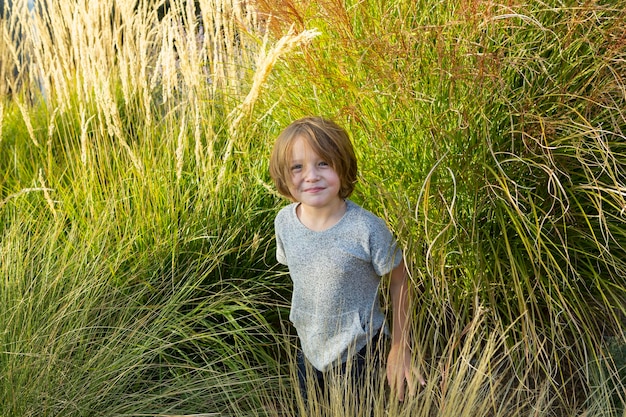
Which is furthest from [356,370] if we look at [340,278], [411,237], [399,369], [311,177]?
[311,177]

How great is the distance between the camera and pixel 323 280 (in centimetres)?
212

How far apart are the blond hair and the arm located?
30cm

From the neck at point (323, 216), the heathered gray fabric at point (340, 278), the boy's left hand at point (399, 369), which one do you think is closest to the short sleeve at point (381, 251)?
the heathered gray fabric at point (340, 278)

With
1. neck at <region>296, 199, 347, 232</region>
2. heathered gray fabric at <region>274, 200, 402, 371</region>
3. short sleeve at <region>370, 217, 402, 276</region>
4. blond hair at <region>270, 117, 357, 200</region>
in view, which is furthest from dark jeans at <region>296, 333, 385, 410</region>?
blond hair at <region>270, 117, 357, 200</region>

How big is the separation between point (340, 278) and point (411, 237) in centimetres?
28

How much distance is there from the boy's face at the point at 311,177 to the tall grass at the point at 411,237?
25 centimetres

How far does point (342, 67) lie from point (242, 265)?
0.85 meters

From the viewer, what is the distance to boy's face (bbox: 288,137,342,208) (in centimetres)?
207

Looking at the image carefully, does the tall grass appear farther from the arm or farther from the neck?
the neck

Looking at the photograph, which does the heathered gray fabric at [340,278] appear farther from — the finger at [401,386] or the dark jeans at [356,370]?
the finger at [401,386]

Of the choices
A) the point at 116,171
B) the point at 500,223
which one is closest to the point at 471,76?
the point at 500,223

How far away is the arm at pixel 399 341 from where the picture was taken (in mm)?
2092

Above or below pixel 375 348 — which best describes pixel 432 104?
above

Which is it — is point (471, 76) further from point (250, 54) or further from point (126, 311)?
point (250, 54)
